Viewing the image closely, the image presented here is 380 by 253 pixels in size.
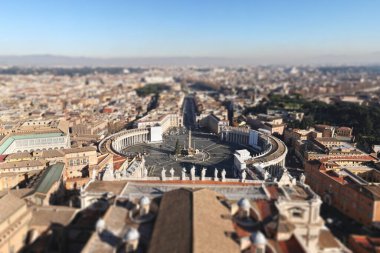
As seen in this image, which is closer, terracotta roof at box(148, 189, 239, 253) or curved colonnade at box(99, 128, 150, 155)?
terracotta roof at box(148, 189, 239, 253)

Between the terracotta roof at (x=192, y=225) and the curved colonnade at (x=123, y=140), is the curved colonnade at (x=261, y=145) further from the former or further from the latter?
the terracotta roof at (x=192, y=225)

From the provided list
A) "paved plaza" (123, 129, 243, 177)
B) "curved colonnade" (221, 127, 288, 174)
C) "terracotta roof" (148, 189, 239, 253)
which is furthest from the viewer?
"paved plaza" (123, 129, 243, 177)

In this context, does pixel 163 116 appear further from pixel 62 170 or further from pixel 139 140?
pixel 62 170

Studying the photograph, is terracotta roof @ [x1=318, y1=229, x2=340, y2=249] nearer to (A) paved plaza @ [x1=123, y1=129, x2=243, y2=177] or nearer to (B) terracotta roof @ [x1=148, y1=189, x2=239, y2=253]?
(B) terracotta roof @ [x1=148, y1=189, x2=239, y2=253]

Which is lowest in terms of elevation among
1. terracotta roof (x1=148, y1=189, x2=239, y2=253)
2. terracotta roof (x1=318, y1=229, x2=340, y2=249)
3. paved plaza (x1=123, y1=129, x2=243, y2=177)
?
paved plaza (x1=123, y1=129, x2=243, y2=177)

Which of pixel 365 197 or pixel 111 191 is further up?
pixel 111 191

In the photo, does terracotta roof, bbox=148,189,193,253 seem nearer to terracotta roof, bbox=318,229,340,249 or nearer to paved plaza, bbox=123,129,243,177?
terracotta roof, bbox=318,229,340,249

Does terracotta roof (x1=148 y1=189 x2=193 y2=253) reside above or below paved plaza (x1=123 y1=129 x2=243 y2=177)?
above

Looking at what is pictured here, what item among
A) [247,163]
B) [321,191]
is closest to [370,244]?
[321,191]

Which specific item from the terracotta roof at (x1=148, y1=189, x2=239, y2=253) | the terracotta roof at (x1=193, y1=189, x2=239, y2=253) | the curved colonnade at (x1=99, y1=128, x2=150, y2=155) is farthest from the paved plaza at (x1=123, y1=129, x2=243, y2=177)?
the terracotta roof at (x1=148, y1=189, x2=239, y2=253)

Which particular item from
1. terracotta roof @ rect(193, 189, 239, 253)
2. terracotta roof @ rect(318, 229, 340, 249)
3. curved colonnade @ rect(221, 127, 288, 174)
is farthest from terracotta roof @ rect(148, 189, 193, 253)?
curved colonnade @ rect(221, 127, 288, 174)

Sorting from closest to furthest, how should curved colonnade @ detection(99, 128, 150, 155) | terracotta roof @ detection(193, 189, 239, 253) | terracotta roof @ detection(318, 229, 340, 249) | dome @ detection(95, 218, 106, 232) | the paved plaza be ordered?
terracotta roof @ detection(193, 189, 239, 253), dome @ detection(95, 218, 106, 232), terracotta roof @ detection(318, 229, 340, 249), the paved plaza, curved colonnade @ detection(99, 128, 150, 155)
